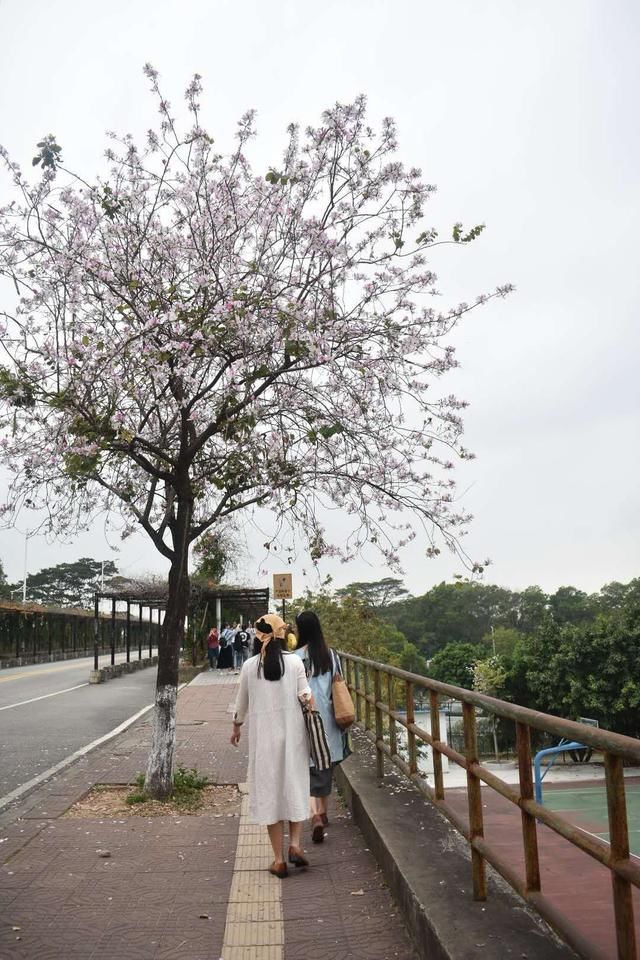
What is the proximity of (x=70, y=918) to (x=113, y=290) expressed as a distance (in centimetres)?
524

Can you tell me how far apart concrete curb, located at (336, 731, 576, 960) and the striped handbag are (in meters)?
0.48

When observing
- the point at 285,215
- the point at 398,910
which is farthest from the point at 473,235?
the point at 398,910

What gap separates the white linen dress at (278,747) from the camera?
5457 millimetres

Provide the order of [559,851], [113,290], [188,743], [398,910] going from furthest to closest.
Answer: [188,743]
[113,290]
[559,851]
[398,910]

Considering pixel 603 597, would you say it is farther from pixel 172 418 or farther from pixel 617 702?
pixel 172 418

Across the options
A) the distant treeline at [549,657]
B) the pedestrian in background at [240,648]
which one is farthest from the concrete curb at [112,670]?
the distant treeline at [549,657]

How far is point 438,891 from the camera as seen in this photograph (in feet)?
13.3

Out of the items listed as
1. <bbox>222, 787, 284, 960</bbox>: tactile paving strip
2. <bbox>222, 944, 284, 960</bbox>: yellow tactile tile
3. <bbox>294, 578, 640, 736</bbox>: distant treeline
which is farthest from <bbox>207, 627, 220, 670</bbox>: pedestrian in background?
<bbox>222, 944, 284, 960</bbox>: yellow tactile tile

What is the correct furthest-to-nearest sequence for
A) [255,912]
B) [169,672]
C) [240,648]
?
[240,648] → [169,672] → [255,912]

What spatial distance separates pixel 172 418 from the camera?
8711mm

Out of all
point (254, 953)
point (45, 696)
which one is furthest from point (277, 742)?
point (45, 696)

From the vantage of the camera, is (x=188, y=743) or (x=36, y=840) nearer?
(x=36, y=840)

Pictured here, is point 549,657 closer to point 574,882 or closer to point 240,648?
point 240,648

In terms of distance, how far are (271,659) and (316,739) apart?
64 cm
